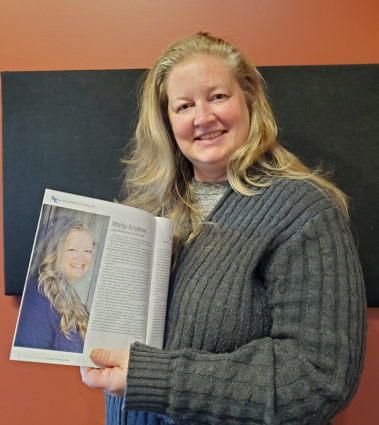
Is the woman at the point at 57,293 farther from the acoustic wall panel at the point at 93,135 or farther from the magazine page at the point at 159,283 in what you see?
the acoustic wall panel at the point at 93,135

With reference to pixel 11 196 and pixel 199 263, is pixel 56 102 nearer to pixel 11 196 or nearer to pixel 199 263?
pixel 11 196

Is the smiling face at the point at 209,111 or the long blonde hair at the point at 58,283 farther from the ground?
the smiling face at the point at 209,111

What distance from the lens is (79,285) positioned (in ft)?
2.15

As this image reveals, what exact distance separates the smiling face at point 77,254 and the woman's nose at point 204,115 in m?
0.40

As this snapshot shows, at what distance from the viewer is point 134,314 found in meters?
0.69

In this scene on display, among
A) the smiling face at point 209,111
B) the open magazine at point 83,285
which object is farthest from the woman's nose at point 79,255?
the smiling face at point 209,111

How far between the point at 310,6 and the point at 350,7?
0.13m

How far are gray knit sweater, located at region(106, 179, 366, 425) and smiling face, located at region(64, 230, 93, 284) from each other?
175 mm

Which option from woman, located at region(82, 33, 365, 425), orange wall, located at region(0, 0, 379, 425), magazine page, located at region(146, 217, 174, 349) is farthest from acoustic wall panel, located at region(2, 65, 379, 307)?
magazine page, located at region(146, 217, 174, 349)

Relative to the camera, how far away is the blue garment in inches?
24.5

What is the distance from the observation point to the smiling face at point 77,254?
66 centimetres

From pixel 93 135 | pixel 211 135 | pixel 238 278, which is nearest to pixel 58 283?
pixel 238 278

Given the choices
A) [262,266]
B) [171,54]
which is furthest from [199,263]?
[171,54]

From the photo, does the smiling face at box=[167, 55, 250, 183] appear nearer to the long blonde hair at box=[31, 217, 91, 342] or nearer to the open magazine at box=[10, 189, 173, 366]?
the open magazine at box=[10, 189, 173, 366]
